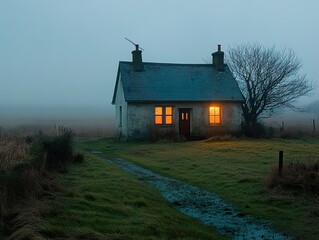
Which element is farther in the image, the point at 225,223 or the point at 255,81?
the point at 255,81

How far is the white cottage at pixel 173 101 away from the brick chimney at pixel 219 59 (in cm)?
10

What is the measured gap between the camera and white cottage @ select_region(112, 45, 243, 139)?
99.7 feet

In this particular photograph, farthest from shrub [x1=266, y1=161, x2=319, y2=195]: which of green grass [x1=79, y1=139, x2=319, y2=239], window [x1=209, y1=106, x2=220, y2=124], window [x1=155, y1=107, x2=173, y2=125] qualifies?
window [x1=209, y1=106, x2=220, y2=124]

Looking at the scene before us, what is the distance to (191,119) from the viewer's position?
31.3 metres

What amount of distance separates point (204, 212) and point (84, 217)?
329 centimetres

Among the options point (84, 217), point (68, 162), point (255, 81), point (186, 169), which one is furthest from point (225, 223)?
point (255, 81)

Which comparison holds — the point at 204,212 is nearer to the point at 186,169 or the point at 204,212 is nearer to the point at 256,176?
the point at 256,176

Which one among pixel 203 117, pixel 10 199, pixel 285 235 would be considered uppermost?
pixel 203 117

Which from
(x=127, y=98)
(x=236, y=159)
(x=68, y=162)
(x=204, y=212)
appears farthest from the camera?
(x=127, y=98)

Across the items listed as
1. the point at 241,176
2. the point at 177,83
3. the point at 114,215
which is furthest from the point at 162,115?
the point at 114,215

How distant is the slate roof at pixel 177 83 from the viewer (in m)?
30.7

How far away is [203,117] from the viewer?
3153 centimetres

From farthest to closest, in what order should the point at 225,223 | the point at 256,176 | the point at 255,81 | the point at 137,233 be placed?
1. the point at 255,81
2. the point at 256,176
3. the point at 225,223
4. the point at 137,233

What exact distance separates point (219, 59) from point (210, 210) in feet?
83.9
